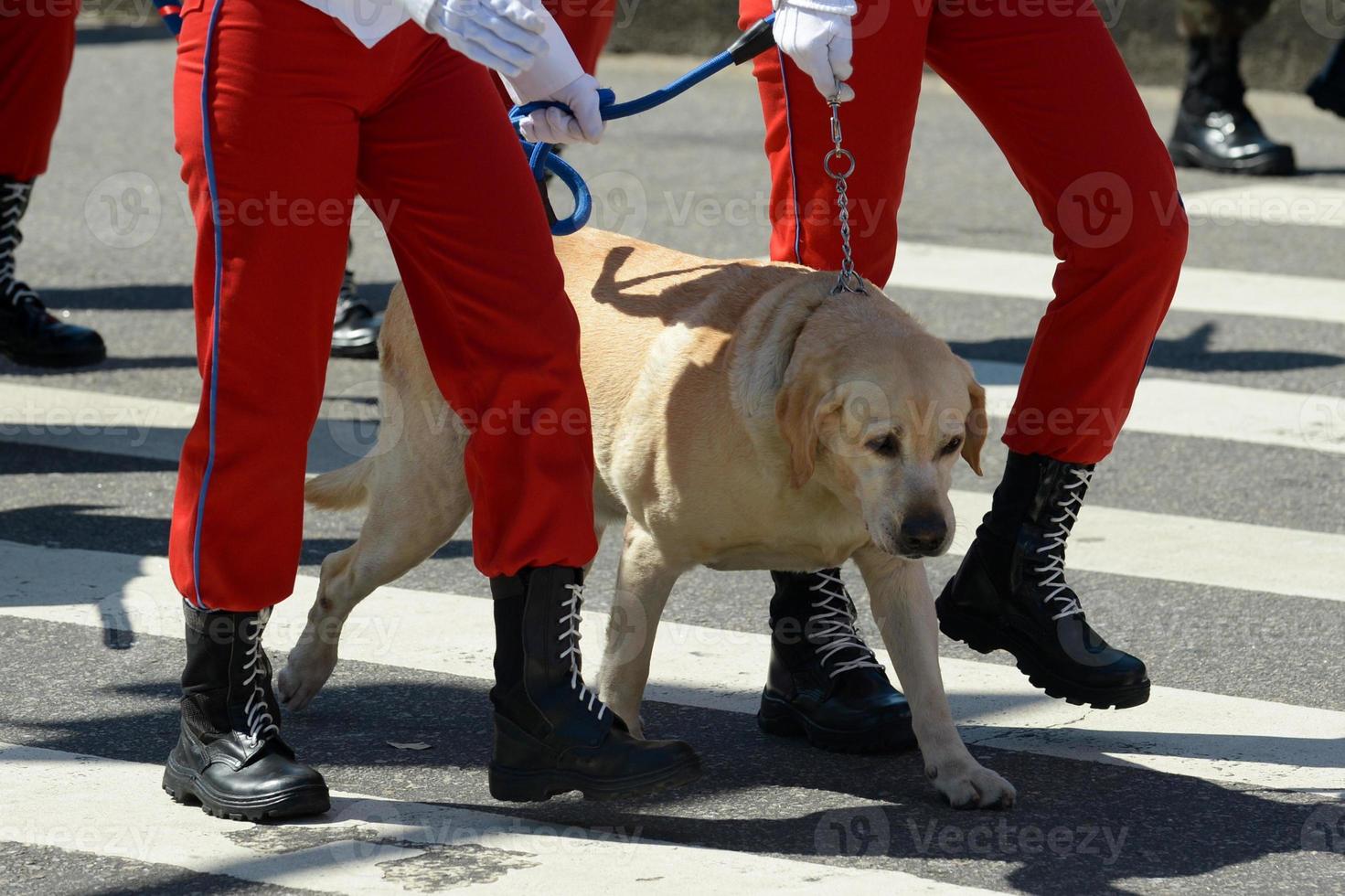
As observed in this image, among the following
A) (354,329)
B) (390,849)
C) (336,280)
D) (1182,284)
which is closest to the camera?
(390,849)

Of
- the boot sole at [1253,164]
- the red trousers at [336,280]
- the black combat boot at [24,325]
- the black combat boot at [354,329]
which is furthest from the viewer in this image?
the boot sole at [1253,164]

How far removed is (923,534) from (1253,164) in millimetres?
7970

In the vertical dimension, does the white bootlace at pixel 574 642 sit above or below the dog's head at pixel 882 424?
below

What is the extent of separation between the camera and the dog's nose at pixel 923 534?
11.2ft

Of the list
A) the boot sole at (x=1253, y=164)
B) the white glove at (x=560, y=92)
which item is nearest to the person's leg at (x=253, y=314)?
the white glove at (x=560, y=92)

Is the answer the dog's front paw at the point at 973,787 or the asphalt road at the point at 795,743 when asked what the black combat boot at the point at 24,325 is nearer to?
the asphalt road at the point at 795,743

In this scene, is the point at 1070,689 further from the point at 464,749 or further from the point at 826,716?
the point at 464,749

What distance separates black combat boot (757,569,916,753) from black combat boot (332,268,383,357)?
341cm

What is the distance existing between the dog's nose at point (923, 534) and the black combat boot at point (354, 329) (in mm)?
4016

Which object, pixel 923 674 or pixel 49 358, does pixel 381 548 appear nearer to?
pixel 923 674

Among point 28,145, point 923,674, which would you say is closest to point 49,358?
point 28,145

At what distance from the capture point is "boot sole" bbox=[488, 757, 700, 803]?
3.33 m

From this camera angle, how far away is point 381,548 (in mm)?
3912

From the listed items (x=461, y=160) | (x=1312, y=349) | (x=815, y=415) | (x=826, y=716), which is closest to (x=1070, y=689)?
(x=826, y=716)
